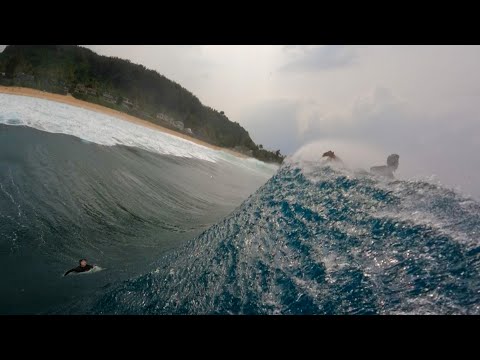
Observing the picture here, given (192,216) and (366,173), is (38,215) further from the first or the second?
(366,173)

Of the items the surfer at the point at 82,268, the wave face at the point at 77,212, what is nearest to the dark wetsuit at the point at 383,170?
the wave face at the point at 77,212

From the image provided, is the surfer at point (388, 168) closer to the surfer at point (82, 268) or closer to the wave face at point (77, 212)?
the wave face at point (77, 212)

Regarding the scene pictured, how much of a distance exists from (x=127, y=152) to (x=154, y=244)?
8024 mm

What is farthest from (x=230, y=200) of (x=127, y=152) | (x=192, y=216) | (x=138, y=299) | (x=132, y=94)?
(x=132, y=94)

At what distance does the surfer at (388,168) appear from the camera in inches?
219

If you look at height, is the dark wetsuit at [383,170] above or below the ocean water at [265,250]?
above

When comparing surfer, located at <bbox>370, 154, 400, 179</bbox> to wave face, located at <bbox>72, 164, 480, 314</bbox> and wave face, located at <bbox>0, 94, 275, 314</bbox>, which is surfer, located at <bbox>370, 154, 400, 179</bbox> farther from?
wave face, located at <bbox>0, 94, 275, 314</bbox>

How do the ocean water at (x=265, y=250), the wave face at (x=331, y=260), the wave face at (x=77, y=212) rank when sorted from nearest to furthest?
the wave face at (x=331, y=260), the ocean water at (x=265, y=250), the wave face at (x=77, y=212)

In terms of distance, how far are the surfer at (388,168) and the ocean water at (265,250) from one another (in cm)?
34

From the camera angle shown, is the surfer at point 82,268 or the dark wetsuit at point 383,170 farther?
the dark wetsuit at point 383,170

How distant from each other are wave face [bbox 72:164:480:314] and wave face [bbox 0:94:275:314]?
3.02 feet

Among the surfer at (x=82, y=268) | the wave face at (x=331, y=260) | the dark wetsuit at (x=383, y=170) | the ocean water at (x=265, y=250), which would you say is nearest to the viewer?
the wave face at (x=331, y=260)

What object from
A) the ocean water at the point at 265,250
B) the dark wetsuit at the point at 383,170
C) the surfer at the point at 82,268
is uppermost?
the dark wetsuit at the point at 383,170

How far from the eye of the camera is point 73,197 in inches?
299
